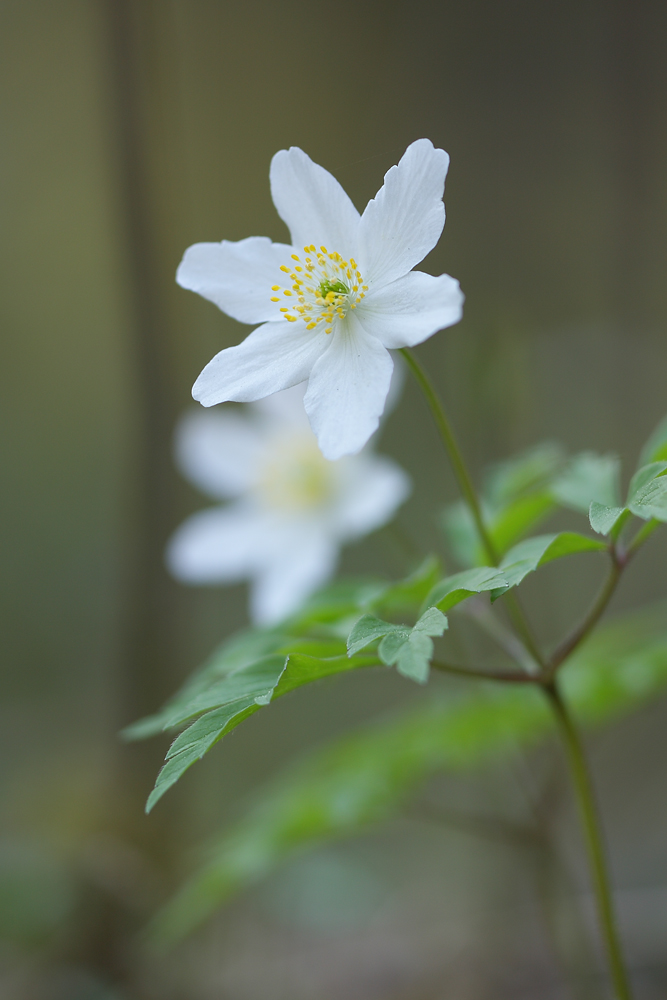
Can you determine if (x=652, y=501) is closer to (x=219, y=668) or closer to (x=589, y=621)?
(x=589, y=621)

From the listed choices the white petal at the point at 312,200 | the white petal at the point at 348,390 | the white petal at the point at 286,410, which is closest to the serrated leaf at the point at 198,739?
the white petal at the point at 348,390

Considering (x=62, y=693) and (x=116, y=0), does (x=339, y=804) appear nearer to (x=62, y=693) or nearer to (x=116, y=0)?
(x=116, y=0)

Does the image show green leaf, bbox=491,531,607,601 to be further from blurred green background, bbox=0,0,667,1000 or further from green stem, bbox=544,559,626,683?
blurred green background, bbox=0,0,667,1000

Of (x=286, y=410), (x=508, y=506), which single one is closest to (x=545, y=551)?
(x=508, y=506)

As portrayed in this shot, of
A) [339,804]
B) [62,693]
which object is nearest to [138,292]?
[339,804]

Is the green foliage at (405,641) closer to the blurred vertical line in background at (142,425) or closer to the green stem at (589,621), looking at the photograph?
the green stem at (589,621)

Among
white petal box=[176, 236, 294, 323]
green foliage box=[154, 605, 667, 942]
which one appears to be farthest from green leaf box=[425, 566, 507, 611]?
green foliage box=[154, 605, 667, 942]

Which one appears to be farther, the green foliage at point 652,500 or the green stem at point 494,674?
the green stem at point 494,674
